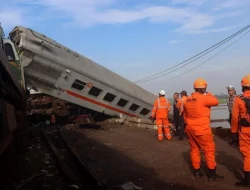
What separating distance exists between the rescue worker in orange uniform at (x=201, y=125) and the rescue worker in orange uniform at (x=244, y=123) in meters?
0.47

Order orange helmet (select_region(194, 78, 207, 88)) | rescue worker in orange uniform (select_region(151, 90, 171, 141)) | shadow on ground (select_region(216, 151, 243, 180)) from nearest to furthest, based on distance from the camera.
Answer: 1. orange helmet (select_region(194, 78, 207, 88))
2. shadow on ground (select_region(216, 151, 243, 180))
3. rescue worker in orange uniform (select_region(151, 90, 171, 141))

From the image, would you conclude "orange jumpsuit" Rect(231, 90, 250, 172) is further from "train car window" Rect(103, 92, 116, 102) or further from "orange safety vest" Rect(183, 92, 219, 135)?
"train car window" Rect(103, 92, 116, 102)

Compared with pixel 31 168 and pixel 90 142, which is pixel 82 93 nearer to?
pixel 90 142

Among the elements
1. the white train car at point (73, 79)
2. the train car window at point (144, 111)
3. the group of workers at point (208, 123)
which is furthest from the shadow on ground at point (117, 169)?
the train car window at point (144, 111)

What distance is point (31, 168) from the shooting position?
7.05 metres

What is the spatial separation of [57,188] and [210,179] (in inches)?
99.8

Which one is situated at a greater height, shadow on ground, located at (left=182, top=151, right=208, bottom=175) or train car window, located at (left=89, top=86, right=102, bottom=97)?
train car window, located at (left=89, top=86, right=102, bottom=97)

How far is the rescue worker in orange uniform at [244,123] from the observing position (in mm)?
4809

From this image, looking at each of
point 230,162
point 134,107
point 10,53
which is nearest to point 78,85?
point 134,107

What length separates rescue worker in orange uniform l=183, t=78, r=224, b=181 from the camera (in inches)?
208

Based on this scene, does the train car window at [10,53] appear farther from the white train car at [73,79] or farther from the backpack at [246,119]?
the backpack at [246,119]

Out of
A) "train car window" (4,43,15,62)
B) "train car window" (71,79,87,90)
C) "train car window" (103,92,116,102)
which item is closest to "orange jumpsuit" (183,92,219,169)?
"train car window" (4,43,15,62)

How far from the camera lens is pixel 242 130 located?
4863 mm

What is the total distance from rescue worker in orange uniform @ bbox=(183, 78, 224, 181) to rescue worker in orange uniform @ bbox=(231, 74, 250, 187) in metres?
0.47
